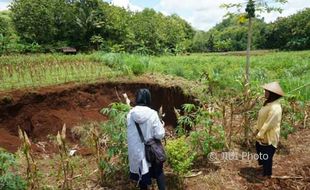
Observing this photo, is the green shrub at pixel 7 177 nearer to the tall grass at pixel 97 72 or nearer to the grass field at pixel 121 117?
the grass field at pixel 121 117

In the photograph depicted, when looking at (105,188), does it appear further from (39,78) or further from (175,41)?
(175,41)

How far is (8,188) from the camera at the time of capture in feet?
13.3

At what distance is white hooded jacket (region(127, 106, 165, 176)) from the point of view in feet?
13.4

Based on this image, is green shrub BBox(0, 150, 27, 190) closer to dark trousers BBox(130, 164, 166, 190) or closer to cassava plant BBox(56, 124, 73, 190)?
cassava plant BBox(56, 124, 73, 190)

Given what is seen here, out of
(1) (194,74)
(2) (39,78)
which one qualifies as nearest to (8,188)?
(2) (39,78)

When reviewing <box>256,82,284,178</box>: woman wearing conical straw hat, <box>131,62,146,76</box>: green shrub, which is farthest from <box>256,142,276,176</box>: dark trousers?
<box>131,62,146,76</box>: green shrub

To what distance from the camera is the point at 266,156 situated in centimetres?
482

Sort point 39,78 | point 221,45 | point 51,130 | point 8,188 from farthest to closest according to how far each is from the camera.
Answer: point 221,45 < point 39,78 < point 51,130 < point 8,188

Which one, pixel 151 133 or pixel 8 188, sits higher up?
pixel 151 133

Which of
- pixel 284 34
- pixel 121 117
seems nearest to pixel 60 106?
pixel 121 117

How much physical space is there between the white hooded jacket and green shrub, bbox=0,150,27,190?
4.17 feet

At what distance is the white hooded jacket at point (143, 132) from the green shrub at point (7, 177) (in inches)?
50.1

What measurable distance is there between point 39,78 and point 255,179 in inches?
271

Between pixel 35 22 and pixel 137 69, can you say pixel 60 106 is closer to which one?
pixel 137 69
